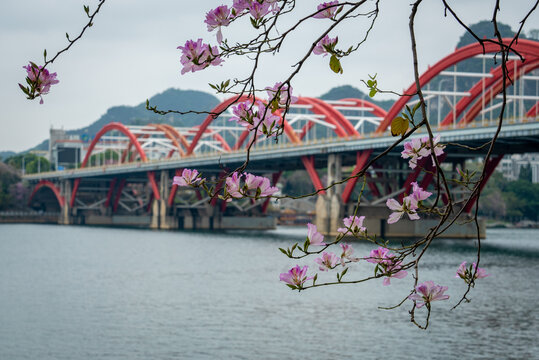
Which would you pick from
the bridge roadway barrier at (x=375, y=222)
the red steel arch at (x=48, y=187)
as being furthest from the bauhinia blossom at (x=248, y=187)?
the red steel arch at (x=48, y=187)

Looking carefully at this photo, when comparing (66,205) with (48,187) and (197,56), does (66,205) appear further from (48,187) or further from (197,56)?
(197,56)

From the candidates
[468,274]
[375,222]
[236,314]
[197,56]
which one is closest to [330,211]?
[375,222]

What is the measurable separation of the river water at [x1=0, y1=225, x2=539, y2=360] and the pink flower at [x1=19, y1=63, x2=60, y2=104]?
65.0 feet

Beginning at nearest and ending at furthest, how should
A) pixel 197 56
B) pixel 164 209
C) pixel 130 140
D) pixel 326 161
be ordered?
pixel 197 56 < pixel 326 161 < pixel 164 209 < pixel 130 140

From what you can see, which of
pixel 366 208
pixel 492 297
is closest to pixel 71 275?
pixel 492 297

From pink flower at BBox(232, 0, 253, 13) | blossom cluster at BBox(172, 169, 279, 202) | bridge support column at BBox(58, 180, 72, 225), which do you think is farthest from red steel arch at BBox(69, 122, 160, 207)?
pink flower at BBox(232, 0, 253, 13)

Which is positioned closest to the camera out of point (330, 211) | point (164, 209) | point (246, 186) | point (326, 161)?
point (246, 186)

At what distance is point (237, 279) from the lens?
47.4 meters

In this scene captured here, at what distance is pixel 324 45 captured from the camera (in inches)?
201

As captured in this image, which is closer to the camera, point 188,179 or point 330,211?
point 188,179

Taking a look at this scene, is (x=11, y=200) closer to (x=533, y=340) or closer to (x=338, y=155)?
(x=338, y=155)

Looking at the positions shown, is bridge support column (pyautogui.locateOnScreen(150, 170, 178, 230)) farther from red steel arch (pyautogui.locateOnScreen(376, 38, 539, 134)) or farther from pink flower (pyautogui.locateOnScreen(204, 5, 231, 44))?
pink flower (pyautogui.locateOnScreen(204, 5, 231, 44))

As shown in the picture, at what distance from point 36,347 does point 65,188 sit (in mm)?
119053

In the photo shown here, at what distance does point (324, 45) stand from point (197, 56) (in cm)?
71
